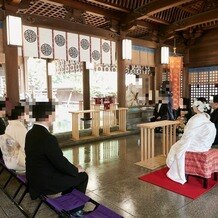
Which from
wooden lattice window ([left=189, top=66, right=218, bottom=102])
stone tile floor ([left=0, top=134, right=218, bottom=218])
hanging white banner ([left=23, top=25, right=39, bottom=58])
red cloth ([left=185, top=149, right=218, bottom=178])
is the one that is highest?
hanging white banner ([left=23, top=25, right=39, bottom=58])

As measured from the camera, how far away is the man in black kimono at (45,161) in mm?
2938

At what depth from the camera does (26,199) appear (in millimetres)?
4145

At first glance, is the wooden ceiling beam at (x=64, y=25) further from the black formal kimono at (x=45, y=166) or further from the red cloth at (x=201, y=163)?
the red cloth at (x=201, y=163)

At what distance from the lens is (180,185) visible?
4684mm

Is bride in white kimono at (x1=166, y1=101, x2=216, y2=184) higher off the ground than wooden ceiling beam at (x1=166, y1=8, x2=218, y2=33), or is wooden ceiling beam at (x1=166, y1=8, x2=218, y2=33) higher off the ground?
wooden ceiling beam at (x1=166, y1=8, x2=218, y2=33)

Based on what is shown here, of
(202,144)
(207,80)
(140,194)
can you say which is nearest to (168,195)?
(140,194)

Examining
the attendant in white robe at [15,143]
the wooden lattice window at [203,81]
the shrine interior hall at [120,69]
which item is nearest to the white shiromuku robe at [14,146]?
the attendant in white robe at [15,143]

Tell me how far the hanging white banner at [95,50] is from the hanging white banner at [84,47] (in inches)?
7.3

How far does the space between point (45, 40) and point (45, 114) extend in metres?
5.33

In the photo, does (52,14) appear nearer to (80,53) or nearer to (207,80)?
(80,53)

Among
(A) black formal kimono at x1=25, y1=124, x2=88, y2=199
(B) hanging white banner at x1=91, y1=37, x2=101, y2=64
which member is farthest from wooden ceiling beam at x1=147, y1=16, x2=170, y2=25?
(A) black formal kimono at x1=25, y1=124, x2=88, y2=199

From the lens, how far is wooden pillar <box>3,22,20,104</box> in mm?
6992

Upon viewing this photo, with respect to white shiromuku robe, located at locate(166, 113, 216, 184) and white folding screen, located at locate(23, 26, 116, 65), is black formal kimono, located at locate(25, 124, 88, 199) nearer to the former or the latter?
white shiromuku robe, located at locate(166, 113, 216, 184)

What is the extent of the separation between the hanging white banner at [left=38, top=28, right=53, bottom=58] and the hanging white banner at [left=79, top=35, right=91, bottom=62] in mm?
1197
